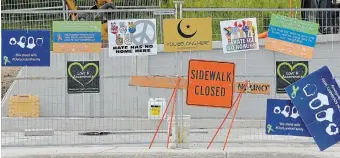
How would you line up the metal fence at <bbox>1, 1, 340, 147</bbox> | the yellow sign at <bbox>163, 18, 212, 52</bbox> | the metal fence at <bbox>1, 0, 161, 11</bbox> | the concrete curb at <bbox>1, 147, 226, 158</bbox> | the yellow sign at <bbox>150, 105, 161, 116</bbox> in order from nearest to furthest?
the concrete curb at <bbox>1, 147, 226, 158</bbox> < the yellow sign at <bbox>163, 18, 212, 52</bbox> < the metal fence at <bbox>1, 1, 340, 147</bbox> < the yellow sign at <bbox>150, 105, 161, 116</bbox> < the metal fence at <bbox>1, 0, 161, 11</bbox>

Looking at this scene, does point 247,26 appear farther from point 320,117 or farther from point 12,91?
point 12,91

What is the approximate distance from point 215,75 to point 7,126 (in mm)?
4340

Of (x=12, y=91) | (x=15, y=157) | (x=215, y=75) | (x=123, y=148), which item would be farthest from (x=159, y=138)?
(x=12, y=91)

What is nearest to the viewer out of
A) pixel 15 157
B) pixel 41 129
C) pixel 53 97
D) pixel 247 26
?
pixel 15 157

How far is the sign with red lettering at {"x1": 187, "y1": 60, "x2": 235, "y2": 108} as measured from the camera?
10875 mm

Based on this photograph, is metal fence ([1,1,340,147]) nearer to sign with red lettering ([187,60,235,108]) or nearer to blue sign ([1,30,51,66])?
→ blue sign ([1,30,51,66])

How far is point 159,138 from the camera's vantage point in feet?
40.2

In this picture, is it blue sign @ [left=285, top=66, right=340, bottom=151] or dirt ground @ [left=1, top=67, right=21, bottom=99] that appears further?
dirt ground @ [left=1, top=67, right=21, bottom=99]

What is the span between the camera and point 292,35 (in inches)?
461

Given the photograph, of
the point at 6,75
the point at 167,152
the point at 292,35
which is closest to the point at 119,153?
the point at 167,152

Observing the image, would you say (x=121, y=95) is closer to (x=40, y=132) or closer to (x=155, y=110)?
(x=155, y=110)

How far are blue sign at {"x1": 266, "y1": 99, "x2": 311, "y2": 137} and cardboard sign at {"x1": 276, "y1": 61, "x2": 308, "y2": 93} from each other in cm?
112

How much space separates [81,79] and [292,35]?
3252 mm

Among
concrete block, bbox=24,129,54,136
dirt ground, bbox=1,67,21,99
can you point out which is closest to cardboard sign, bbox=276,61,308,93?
concrete block, bbox=24,129,54,136
